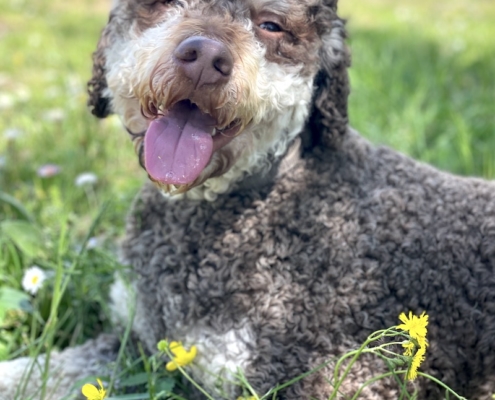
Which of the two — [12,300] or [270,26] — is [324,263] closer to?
[270,26]

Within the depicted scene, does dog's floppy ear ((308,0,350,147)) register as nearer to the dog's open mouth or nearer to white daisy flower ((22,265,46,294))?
the dog's open mouth

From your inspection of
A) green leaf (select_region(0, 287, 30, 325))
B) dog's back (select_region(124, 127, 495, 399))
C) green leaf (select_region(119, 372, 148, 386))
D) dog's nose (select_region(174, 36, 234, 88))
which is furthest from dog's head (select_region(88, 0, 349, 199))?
green leaf (select_region(0, 287, 30, 325))

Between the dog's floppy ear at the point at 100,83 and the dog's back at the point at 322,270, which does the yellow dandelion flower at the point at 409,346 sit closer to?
the dog's back at the point at 322,270

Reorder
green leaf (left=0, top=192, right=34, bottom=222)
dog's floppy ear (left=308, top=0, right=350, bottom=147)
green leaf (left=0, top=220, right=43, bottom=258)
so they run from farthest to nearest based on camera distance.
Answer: green leaf (left=0, top=192, right=34, bottom=222) < green leaf (left=0, top=220, right=43, bottom=258) < dog's floppy ear (left=308, top=0, right=350, bottom=147)

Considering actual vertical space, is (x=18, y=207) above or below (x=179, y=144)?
below

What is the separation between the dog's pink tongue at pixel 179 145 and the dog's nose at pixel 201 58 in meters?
0.18

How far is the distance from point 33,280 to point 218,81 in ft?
4.46

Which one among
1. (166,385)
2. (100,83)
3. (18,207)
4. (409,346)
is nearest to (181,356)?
(166,385)

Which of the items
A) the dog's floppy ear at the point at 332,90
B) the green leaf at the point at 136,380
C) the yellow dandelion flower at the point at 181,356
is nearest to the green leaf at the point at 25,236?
the green leaf at the point at 136,380

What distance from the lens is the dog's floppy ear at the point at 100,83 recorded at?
8.21 feet

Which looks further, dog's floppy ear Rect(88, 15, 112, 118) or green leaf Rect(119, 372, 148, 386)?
dog's floppy ear Rect(88, 15, 112, 118)

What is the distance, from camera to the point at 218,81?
2041 mm

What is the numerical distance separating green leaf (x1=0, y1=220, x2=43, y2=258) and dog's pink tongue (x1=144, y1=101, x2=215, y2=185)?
1227 mm

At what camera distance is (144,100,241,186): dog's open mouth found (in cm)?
214
